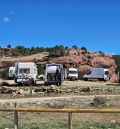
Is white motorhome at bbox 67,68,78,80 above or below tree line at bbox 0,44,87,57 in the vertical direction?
below

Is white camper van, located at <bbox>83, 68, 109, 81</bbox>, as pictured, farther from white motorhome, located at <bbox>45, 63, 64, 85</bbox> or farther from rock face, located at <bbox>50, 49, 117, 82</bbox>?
white motorhome, located at <bbox>45, 63, 64, 85</bbox>

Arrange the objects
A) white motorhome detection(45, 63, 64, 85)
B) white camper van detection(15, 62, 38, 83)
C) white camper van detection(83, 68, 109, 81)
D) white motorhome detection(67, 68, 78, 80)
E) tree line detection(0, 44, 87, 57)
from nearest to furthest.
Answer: white camper van detection(15, 62, 38, 83)
white motorhome detection(45, 63, 64, 85)
white motorhome detection(67, 68, 78, 80)
white camper van detection(83, 68, 109, 81)
tree line detection(0, 44, 87, 57)

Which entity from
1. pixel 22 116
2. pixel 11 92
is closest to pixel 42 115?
pixel 22 116

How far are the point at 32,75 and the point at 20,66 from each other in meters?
1.92

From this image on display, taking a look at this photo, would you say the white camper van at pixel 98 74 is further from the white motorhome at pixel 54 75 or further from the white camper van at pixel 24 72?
the white camper van at pixel 24 72

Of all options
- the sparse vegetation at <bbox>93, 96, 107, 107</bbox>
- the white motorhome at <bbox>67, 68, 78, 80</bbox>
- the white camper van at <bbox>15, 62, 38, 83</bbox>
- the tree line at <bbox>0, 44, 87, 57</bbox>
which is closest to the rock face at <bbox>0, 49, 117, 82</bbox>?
the tree line at <bbox>0, 44, 87, 57</bbox>

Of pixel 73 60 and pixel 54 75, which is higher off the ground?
pixel 73 60

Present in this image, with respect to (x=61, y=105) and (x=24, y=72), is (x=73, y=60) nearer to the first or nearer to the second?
(x=24, y=72)

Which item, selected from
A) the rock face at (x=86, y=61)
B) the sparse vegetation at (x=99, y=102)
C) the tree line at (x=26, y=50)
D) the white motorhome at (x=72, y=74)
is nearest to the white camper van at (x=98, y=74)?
the white motorhome at (x=72, y=74)

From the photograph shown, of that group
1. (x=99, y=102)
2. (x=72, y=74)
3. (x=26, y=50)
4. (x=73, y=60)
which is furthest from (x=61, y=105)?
(x=26, y=50)

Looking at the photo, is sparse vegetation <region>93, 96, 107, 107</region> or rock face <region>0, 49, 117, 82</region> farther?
rock face <region>0, 49, 117, 82</region>

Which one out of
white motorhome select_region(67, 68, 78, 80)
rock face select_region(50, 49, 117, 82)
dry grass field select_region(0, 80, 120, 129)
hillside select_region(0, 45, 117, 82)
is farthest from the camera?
hillside select_region(0, 45, 117, 82)

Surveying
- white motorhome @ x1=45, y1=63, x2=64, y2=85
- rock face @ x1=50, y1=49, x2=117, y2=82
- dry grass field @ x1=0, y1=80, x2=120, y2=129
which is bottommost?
dry grass field @ x1=0, y1=80, x2=120, y2=129

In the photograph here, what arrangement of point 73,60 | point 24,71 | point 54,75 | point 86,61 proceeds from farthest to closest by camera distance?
point 86,61, point 73,60, point 24,71, point 54,75
